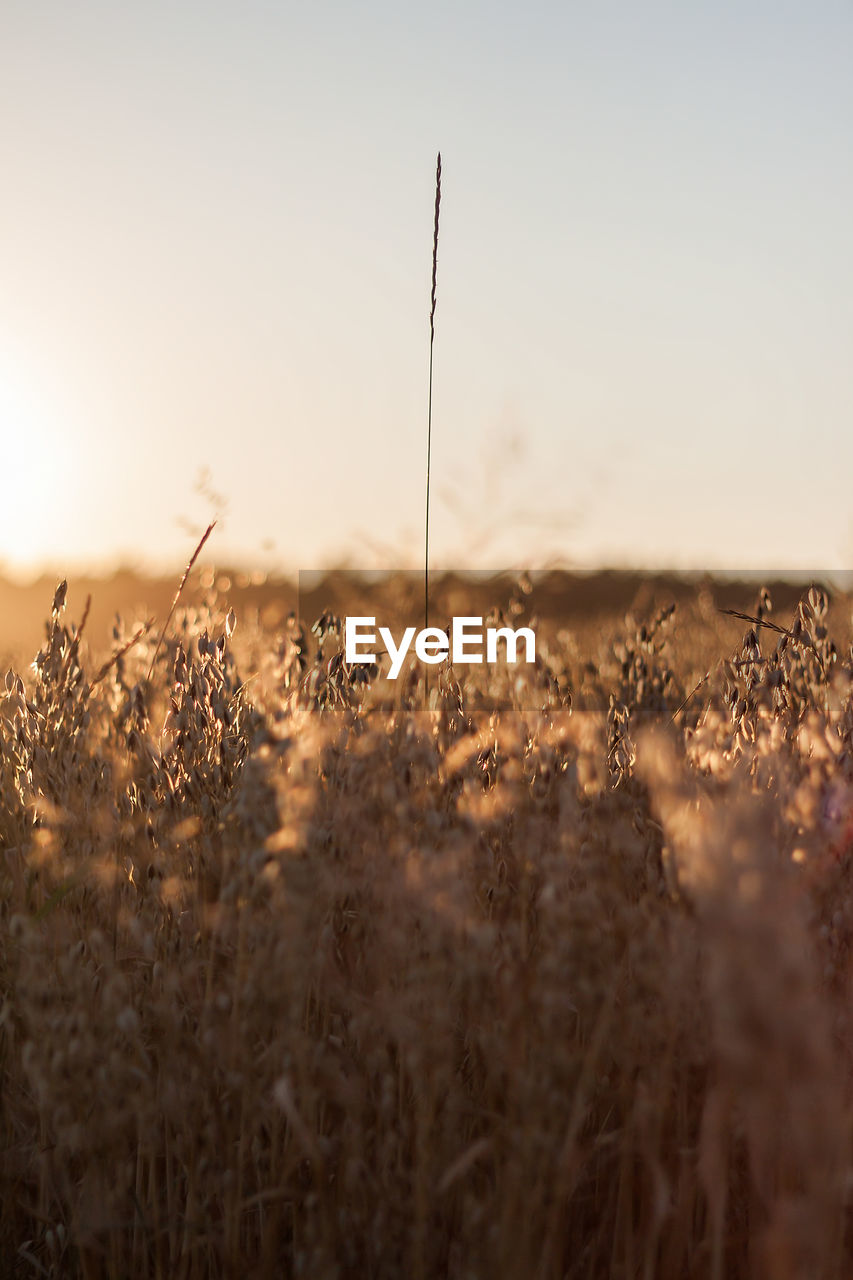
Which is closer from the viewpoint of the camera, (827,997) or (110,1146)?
(110,1146)

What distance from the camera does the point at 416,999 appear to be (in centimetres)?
119

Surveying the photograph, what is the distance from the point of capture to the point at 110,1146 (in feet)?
4.38

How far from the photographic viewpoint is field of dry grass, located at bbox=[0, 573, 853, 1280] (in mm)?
1034

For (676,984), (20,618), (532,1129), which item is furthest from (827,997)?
(20,618)

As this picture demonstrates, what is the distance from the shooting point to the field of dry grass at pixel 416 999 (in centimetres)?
103

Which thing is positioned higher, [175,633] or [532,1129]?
[175,633]

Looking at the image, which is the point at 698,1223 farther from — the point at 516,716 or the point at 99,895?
the point at 99,895

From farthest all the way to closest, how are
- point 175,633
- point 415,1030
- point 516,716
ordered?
point 175,633 → point 516,716 → point 415,1030

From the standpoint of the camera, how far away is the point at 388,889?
1.22 m

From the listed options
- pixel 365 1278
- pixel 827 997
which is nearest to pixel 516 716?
pixel 827 997

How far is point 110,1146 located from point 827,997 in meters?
1.04

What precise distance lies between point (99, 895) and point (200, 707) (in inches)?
17.7

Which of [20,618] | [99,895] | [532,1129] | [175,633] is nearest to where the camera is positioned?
[532,1129]

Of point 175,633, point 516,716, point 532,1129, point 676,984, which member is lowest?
point 532,1129
